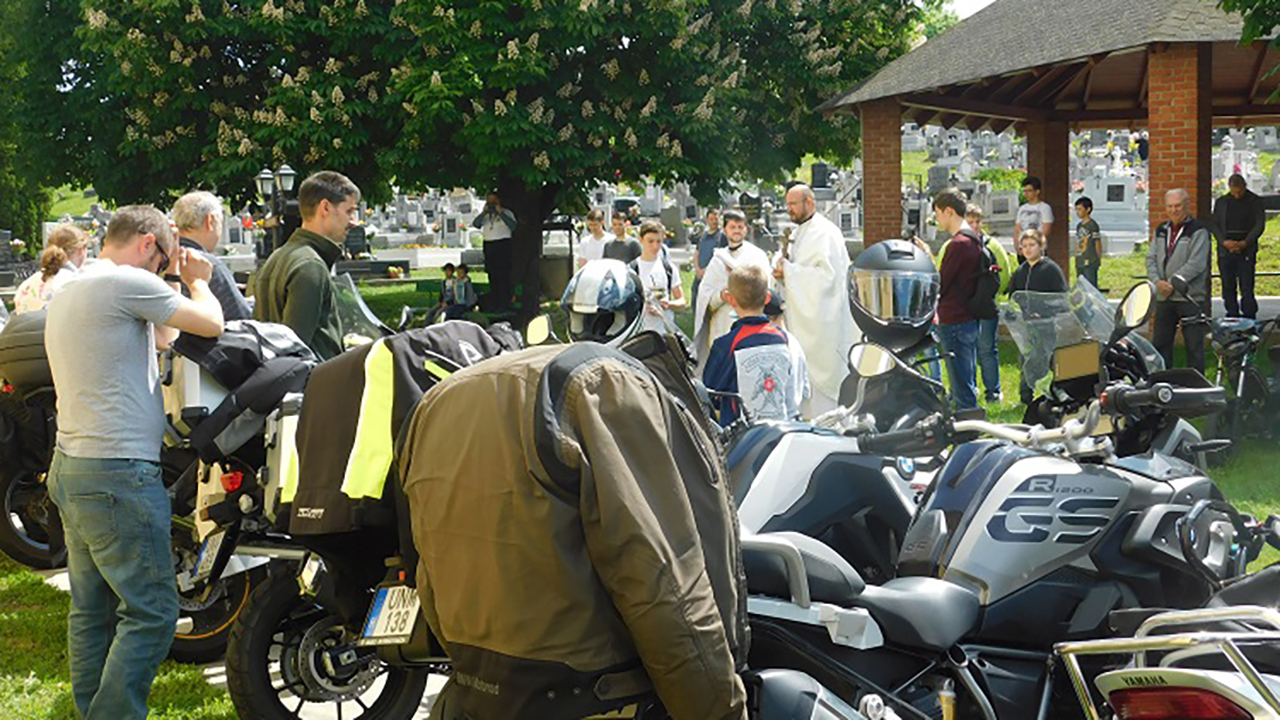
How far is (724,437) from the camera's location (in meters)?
4.55

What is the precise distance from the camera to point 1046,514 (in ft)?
12.7

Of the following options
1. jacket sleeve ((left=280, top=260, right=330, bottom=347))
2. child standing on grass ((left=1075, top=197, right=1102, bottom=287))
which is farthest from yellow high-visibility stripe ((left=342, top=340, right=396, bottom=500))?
child standing on grass ((left=1075, top=197, right=1102, bottom=287))

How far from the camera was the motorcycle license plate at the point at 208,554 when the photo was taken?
18.4 ft

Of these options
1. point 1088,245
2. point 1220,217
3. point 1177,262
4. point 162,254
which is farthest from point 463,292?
point 162,254

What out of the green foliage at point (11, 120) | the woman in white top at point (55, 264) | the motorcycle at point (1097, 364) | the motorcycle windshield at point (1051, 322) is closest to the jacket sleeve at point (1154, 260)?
the motorcycle windshield at point (1051, 322)

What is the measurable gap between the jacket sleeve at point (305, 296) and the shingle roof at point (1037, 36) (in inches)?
414

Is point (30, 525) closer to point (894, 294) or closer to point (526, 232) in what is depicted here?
point (894, 294)

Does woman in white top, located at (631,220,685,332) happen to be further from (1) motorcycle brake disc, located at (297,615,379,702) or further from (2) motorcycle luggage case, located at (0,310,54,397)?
(1) motorcycle brake disc, located at (297,615,379,702)

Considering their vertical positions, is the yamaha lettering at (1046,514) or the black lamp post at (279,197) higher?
the black lamp post at (279,197)

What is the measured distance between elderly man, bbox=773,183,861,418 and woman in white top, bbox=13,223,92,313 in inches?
180

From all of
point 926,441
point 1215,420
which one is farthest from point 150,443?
point 1215,420

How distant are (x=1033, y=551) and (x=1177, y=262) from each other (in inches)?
376

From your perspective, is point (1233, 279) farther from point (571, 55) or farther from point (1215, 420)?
point (571, 55)

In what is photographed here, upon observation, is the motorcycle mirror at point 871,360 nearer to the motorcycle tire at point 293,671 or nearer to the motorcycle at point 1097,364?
the motorcycle at point 1097,364
